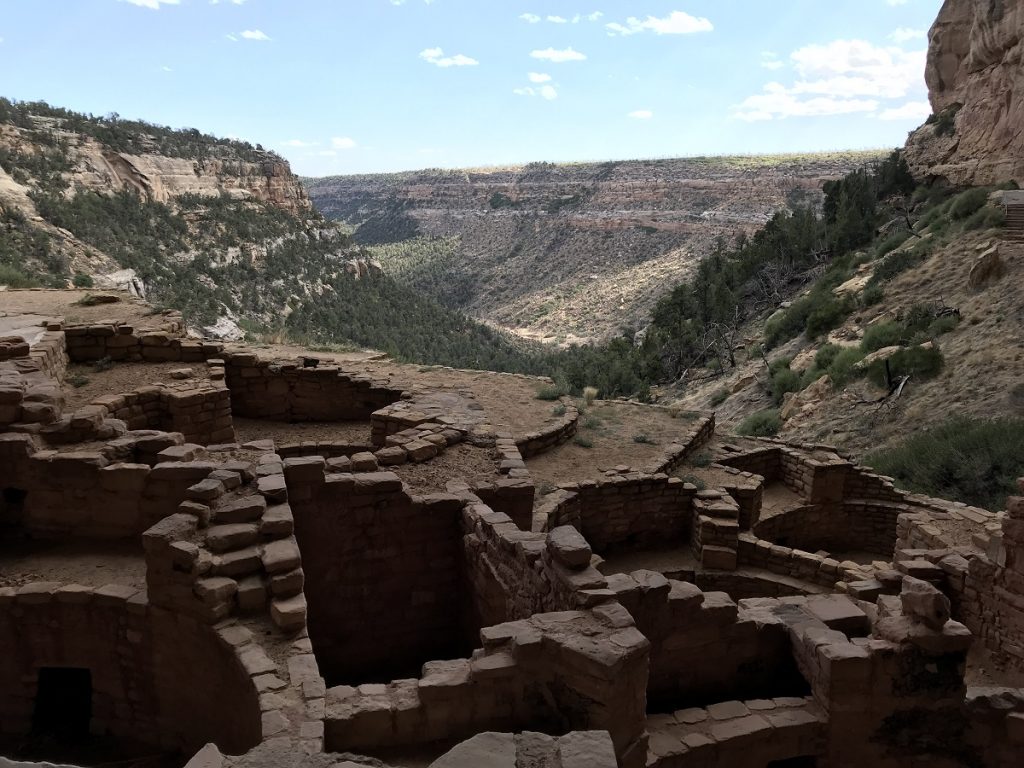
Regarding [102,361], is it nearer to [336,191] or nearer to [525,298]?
[525,298]

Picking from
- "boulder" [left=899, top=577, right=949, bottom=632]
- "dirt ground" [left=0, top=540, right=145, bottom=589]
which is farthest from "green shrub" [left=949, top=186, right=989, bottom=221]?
→ "dirt ground" [left=0, top=540, right=145, bottom=589]

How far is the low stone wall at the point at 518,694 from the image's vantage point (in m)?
4.14

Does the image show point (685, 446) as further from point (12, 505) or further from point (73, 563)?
point (12, 505)

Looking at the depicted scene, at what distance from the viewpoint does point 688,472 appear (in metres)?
12.8

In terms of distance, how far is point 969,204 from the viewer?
28.2 metres

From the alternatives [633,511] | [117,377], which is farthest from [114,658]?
[633,511]

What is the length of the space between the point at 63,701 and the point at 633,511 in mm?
7444

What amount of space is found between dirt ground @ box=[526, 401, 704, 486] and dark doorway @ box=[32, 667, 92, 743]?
6.25 meters

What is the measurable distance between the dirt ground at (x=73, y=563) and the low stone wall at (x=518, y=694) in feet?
9.49

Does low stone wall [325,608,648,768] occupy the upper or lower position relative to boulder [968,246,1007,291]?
lower

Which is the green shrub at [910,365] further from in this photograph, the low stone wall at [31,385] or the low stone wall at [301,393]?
the low stone wall at [31,385]

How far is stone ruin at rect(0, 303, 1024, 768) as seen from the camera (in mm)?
4363

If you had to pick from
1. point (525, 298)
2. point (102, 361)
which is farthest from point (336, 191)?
point (102, 361)

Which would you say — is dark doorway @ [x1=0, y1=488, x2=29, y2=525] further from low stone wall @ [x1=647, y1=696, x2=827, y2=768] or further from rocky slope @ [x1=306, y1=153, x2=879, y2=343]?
rocky slope @ [x1=306, y1=153, x2=879, y2=343]
